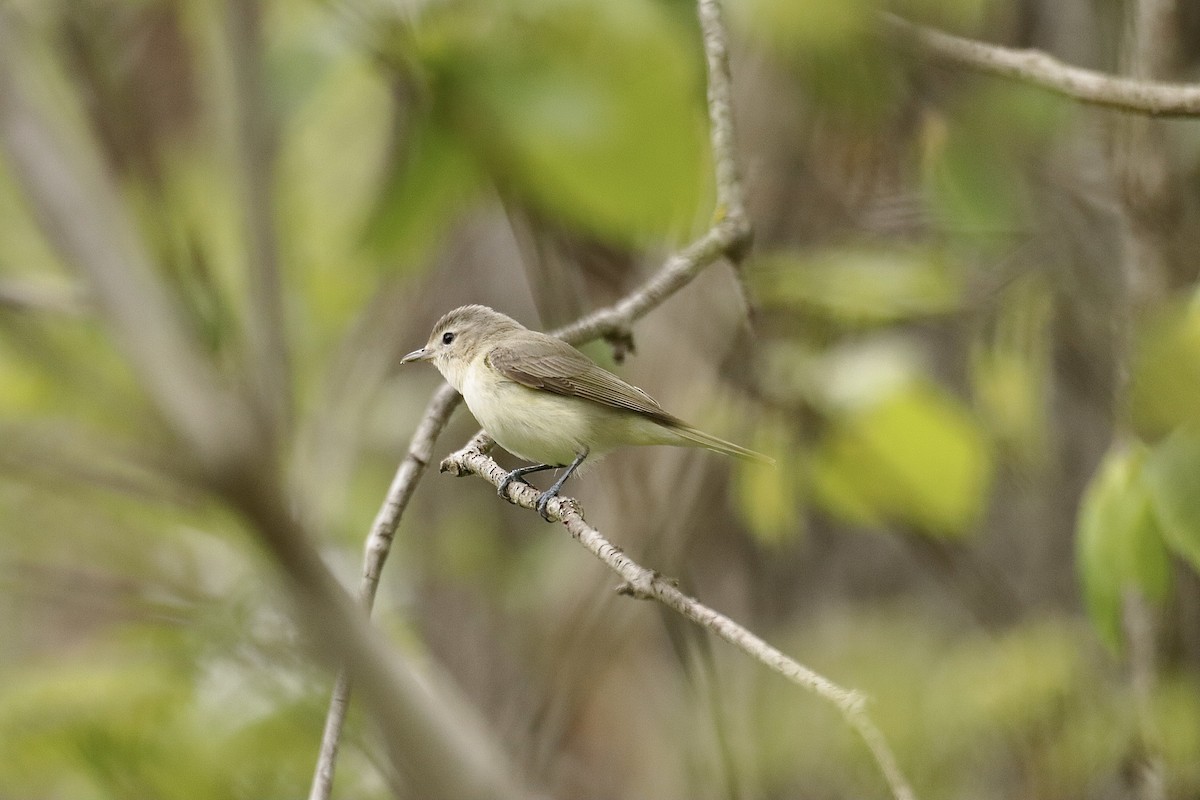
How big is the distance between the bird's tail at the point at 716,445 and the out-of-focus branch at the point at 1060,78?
1.10 meters

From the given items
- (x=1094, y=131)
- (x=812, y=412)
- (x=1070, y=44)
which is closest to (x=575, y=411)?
(x=812, y=412)

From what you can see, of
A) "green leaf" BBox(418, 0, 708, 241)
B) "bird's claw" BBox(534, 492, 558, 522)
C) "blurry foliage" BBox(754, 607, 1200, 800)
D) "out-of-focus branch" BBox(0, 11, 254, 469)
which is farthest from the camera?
"blurry foliage" BBox(754, 607, 1200, 800)

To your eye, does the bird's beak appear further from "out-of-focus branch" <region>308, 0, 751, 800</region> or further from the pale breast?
"out-of-focus branch" <region>308, 0, 751, 800</region>

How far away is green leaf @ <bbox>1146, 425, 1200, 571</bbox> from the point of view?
2.08m

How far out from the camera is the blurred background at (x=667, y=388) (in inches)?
73.0

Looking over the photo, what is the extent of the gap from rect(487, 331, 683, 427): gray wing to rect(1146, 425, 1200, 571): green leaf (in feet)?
4.58

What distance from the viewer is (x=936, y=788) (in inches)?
177

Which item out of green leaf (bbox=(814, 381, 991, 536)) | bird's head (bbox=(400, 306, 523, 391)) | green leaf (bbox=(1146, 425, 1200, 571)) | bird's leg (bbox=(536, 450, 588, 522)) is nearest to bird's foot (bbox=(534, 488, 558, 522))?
bird's leg (bbox=(536, 450, 588, 522))

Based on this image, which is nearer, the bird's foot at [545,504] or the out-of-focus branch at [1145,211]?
the bird's foot at [545,504]

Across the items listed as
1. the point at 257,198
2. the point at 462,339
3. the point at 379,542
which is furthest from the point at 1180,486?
the point at 462,339

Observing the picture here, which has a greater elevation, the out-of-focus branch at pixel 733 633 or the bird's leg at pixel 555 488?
the bird's leg at pixel 555 488

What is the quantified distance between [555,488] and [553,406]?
17.3 inches

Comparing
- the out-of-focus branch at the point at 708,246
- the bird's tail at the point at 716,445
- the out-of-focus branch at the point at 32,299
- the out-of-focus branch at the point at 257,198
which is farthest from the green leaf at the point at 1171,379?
the out-of-focus branch at the point at 32,299

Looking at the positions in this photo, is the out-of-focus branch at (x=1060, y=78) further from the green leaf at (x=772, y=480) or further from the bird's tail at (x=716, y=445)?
the green leaf at (x=772, y=480)
